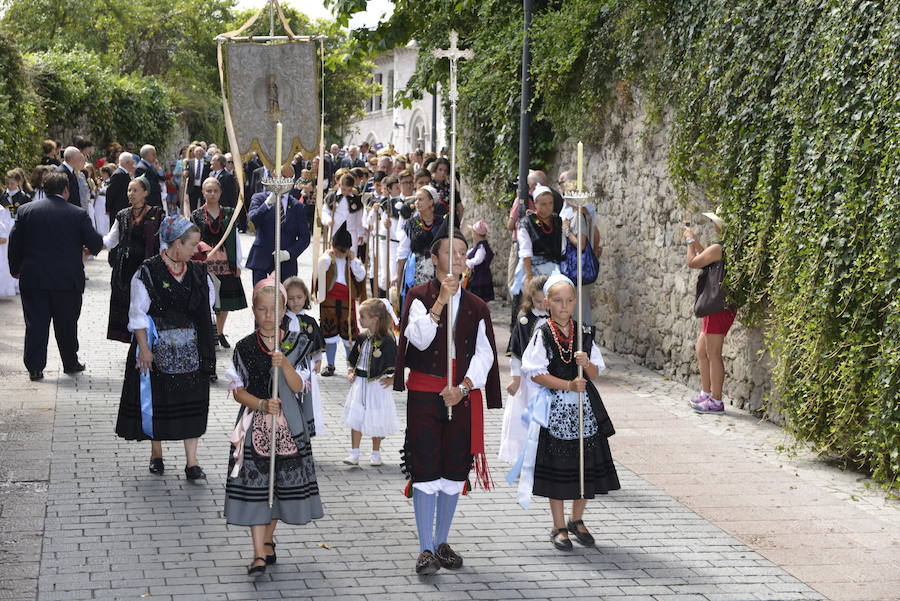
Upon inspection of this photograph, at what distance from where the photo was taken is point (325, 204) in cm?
1536

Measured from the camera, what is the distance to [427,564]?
6141 mm

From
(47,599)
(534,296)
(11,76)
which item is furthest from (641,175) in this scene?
(11,76)

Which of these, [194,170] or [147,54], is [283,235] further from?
[147,54]

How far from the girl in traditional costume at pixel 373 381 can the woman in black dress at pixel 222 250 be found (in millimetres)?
3581

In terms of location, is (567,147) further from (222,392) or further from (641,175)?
(222,392)

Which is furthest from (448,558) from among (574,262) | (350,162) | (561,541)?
(350,162)

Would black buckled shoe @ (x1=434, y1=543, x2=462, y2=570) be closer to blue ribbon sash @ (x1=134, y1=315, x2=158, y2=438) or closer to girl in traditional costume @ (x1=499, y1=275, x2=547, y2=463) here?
girl in traditional costume @ (x1=499, y1=275, x2=547, y2=463)

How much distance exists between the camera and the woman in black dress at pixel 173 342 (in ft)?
25.3

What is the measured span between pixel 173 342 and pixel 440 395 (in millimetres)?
2277

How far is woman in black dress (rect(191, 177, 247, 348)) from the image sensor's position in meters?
11.8

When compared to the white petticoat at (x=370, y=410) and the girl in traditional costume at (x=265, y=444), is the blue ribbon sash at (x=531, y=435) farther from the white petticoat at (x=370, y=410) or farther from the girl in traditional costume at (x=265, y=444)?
the white petticoat at (x=370, y=410)

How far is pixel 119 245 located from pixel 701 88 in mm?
5422

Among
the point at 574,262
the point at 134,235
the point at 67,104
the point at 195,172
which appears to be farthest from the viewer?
the point at 67,104

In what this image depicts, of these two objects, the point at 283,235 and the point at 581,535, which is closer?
the point at 581,535
